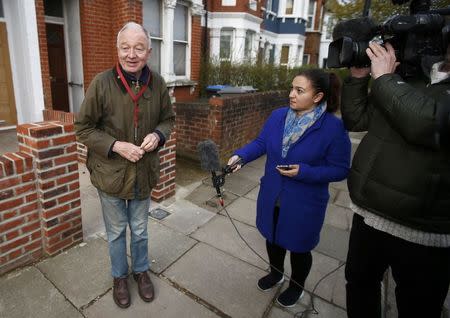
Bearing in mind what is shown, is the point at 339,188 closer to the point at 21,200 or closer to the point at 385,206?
the point at 385,206

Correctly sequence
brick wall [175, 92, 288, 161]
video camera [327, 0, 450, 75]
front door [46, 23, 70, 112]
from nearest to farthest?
video camera [327, 0, 450, 75]
brick wall [175, 92, 288, 161]
front door [46, 23, 70, 112]

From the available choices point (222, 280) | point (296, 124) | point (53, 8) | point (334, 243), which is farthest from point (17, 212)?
point (53, 8)

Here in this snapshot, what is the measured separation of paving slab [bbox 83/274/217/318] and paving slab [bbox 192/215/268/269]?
0.76 m

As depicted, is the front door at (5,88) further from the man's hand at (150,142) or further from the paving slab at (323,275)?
the paving slab at (323,275)

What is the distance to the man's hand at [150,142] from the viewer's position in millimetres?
2053

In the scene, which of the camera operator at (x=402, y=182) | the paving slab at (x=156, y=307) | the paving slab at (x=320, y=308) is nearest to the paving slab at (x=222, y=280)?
the paving slab at (x=156, y=307)

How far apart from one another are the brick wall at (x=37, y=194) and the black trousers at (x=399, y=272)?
2.36 meters

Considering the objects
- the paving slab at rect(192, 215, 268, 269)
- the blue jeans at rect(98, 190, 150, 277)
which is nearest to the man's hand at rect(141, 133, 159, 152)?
the blue jeans at rect(98, 190, 150, 277)

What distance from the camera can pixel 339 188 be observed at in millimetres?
5121

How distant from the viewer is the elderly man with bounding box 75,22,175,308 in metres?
1.99

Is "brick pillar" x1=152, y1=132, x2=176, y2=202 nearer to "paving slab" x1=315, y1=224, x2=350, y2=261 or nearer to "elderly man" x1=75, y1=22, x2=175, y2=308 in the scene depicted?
"elderly man" x1=75, y1=22, x2=175, y2=308

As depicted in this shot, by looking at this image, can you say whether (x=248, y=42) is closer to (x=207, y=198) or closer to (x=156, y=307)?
(x=207, y=198)

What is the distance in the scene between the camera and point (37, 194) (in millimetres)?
2594

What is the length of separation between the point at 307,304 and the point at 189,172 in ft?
10.4
